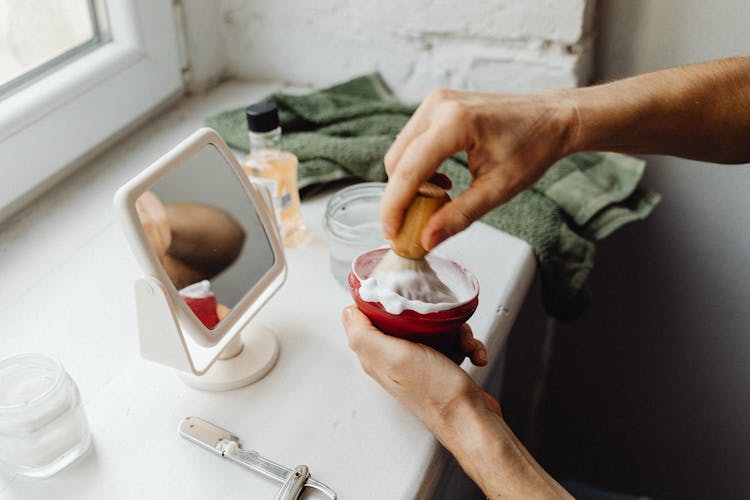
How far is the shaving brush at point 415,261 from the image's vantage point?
55 cm

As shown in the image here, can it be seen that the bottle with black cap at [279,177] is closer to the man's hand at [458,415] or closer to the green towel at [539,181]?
the green towel at [539,181]

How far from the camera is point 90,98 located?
897 mm

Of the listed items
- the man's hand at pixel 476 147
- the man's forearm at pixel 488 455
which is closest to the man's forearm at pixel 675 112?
the man's hand at pixel 476 147

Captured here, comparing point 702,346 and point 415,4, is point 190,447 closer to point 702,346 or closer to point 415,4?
point 415,4

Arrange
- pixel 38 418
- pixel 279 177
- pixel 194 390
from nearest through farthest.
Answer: pixel 38 418, pixel 194 390, pixel 279 177

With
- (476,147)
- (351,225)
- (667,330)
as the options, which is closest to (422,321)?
(476,147)

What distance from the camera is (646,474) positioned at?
1.25 m

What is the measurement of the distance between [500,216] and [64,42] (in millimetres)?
604

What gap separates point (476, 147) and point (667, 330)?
693mm

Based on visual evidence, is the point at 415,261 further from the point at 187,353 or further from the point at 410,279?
the point at 187,353

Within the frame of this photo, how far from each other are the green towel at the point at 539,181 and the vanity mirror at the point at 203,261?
0.22 m

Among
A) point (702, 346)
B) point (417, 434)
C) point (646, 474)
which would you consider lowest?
point (646, 474)

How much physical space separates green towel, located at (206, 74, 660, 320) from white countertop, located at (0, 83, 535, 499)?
39 mm

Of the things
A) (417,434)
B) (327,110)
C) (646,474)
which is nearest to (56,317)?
(417,434)
